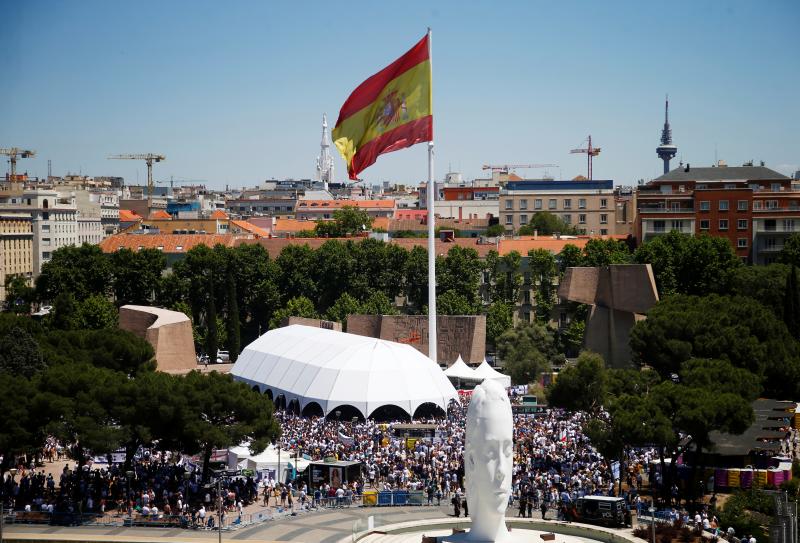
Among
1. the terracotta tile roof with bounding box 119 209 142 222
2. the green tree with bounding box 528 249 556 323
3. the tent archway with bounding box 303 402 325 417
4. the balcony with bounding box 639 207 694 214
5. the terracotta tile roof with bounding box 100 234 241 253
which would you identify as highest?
the terracotta tile roof with bounding box 119 209 142 222

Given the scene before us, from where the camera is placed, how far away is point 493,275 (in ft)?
→ 328

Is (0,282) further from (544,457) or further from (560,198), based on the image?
(544,457)

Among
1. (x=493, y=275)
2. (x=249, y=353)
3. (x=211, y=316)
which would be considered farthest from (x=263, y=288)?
(x=249, y=353)

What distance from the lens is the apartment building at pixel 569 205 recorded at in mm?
143500

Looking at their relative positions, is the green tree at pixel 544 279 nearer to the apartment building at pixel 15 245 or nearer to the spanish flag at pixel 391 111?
the spanish flag at pixel 391 111

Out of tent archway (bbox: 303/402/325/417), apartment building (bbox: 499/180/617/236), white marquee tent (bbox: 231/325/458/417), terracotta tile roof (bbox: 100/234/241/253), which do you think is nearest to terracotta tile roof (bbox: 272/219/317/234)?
apartment building (bbox: 499/180/617/236)

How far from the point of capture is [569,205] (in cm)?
14450

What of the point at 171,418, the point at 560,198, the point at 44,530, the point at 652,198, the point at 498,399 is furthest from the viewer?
the point at 560,198

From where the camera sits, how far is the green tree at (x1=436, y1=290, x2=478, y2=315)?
91.9m

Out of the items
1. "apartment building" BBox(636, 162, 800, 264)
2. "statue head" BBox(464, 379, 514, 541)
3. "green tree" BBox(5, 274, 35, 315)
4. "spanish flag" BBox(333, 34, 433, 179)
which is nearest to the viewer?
"statue head" BBox(464, 379, 514, 541)

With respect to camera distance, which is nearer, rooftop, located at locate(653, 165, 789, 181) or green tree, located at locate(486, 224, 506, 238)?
rooftop, located at locate(653, 165, 789, 181)

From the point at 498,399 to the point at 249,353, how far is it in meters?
38.2

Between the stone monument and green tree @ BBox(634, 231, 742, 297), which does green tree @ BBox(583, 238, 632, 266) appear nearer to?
green tree @ BBox(634, 231, 742, 297)

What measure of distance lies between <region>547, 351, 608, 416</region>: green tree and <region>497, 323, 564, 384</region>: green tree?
64.3 ft
